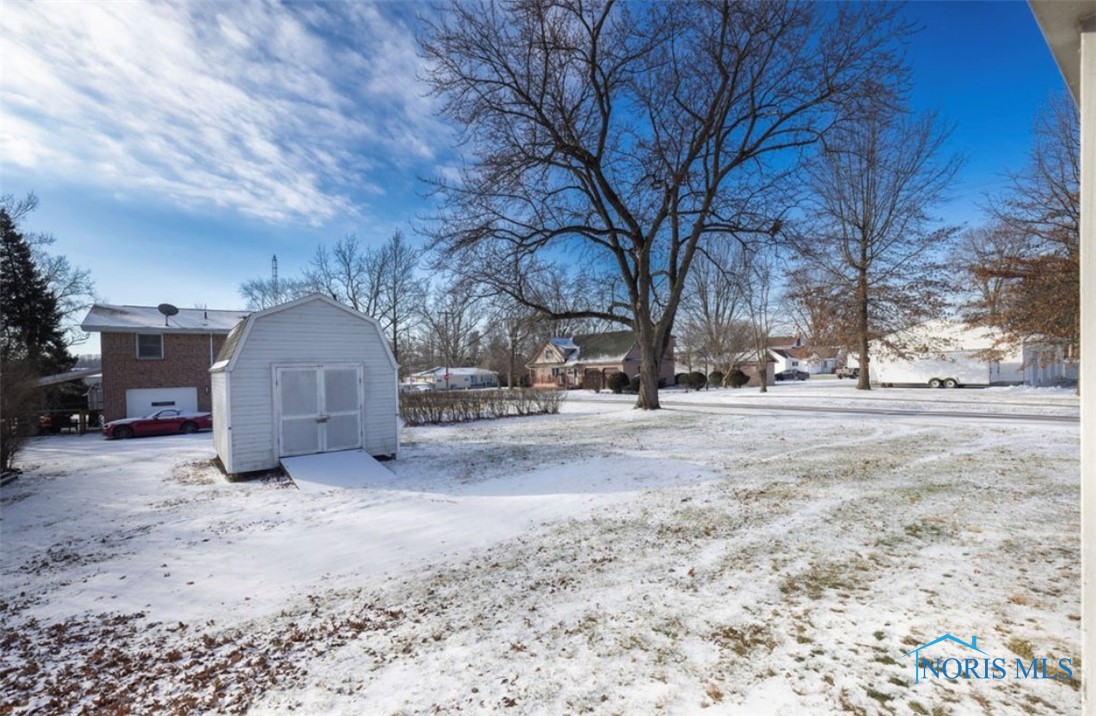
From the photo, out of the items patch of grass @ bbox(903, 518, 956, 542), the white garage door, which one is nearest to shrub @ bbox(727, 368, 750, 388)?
patch of grass @ bbox(903, 518, 956, 542)

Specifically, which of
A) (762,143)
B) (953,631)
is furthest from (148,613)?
(762,143)

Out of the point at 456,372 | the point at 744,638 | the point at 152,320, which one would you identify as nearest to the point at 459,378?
the point at 456,372

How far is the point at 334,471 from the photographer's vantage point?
9.52 m

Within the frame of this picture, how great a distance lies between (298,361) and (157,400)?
55.7ft

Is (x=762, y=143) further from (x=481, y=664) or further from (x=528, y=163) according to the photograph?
(x=481, y=664)

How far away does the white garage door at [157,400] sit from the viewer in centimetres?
→ 2116

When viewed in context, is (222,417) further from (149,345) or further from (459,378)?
(459,378)

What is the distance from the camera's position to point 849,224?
2717cm

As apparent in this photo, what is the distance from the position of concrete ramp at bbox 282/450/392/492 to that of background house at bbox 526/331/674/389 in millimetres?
34528

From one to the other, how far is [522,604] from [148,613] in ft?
11.1

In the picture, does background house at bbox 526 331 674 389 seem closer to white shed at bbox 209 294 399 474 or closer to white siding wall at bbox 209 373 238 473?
white shed at bbox 209 294 399 474

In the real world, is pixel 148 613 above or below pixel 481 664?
below

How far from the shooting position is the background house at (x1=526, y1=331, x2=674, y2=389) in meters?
44.4

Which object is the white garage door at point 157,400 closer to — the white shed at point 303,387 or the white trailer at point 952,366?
the white shed at point 303,387
